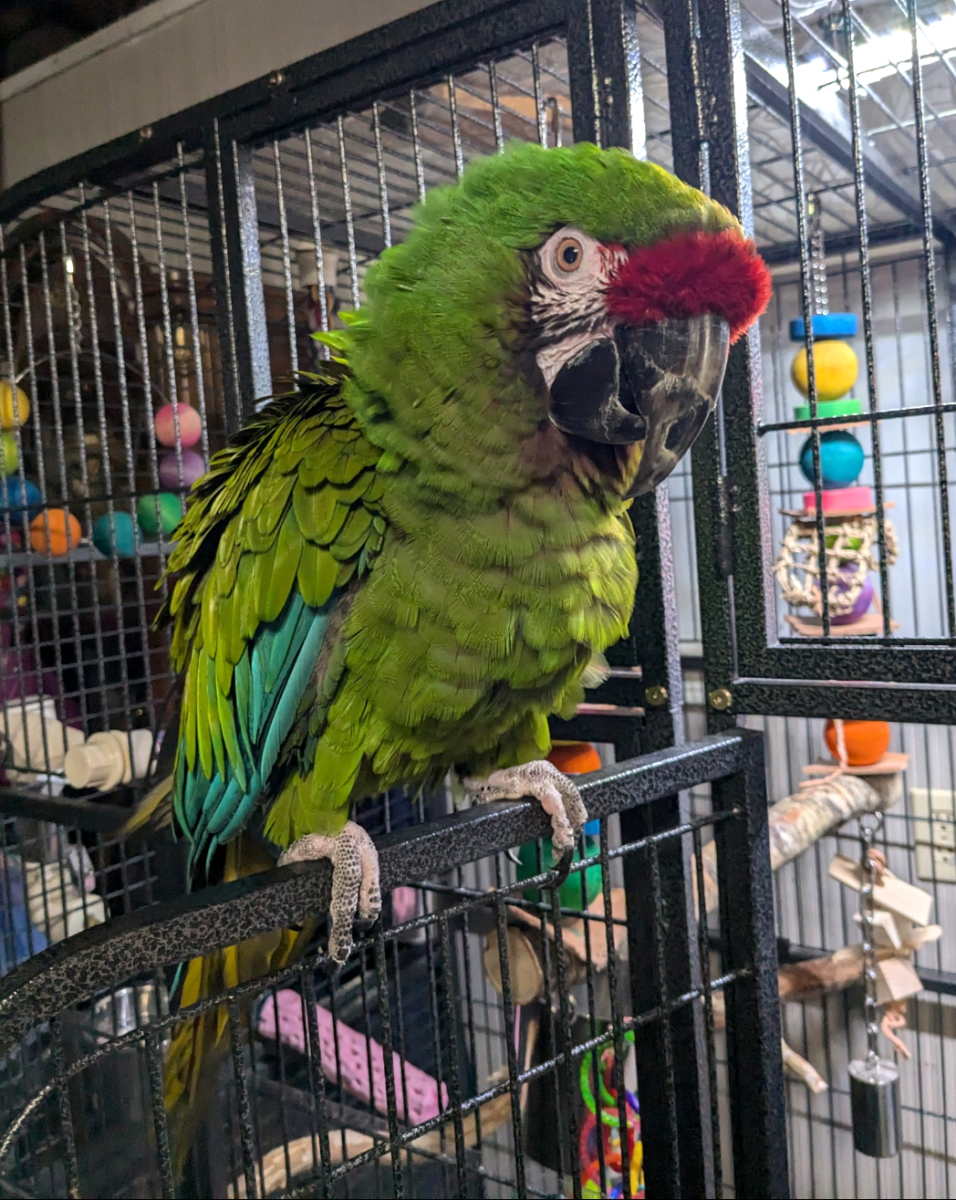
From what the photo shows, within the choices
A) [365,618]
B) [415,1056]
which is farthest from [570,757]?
[415,1056]

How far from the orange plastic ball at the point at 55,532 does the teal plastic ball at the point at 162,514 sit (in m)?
0.11

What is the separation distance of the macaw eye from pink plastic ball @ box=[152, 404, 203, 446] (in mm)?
827

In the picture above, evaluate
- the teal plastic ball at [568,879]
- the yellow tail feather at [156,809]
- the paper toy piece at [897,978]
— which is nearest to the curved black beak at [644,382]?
the teal plastic ball at [568,879]

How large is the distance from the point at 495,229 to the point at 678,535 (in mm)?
1335

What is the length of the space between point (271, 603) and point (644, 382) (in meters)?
0.32

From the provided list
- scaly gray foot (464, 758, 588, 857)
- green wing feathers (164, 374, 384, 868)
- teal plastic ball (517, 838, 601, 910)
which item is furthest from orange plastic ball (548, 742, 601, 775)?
green wing feathers (164, 374, 384, 868)

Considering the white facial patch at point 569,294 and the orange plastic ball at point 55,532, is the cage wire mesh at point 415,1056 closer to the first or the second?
the white facial patch at point 569,294

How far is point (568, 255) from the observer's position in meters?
0.60

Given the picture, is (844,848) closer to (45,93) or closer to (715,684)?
(715,684)

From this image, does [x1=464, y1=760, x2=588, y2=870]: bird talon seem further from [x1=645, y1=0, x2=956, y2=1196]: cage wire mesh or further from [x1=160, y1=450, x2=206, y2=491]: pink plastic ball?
[x1=160, y1=450, x2=206, y2=491]: pink plastic ball

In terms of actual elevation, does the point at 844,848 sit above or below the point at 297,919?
below

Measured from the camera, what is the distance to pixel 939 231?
1.32 metres

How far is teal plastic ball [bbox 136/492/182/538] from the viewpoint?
132cm

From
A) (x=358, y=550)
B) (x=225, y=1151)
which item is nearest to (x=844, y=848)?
(x=225, y=1151)
